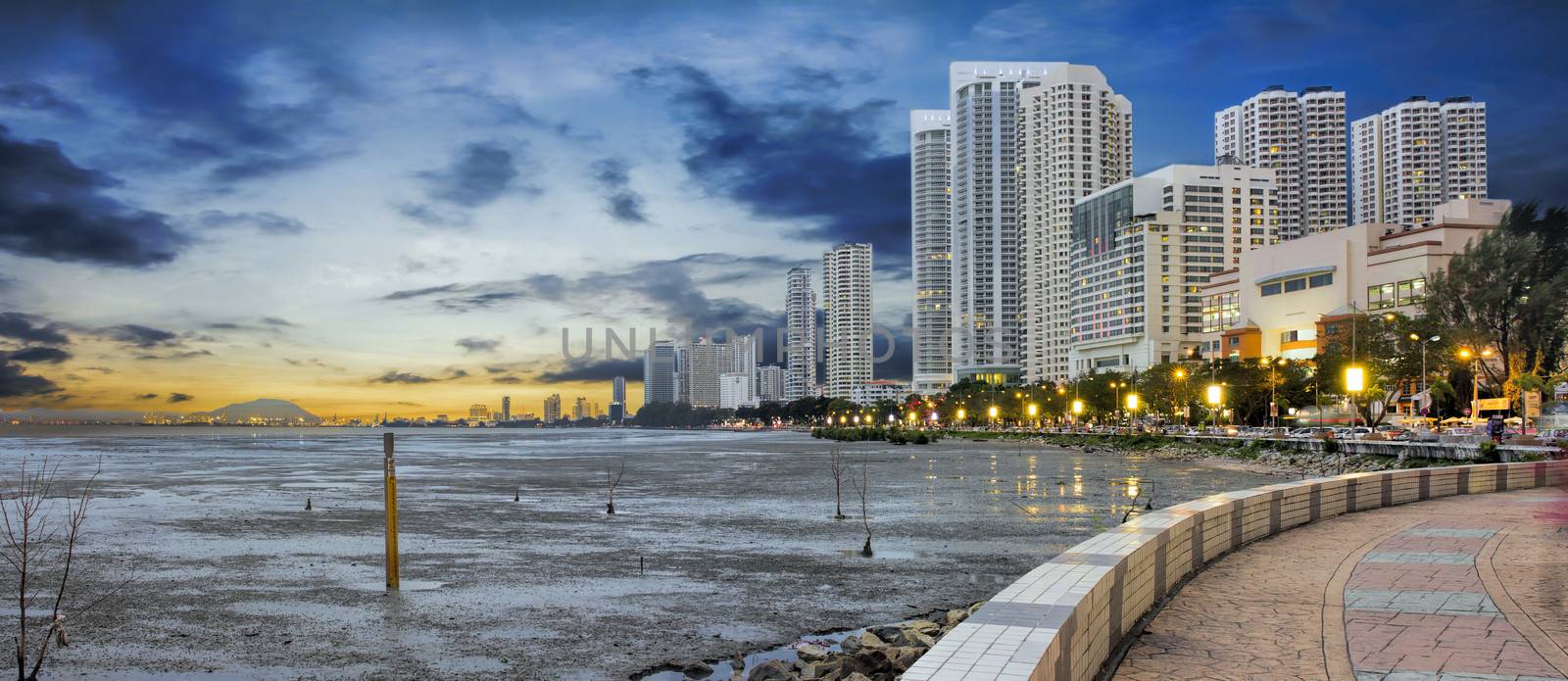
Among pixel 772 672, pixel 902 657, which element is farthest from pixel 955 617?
pixel 772 672

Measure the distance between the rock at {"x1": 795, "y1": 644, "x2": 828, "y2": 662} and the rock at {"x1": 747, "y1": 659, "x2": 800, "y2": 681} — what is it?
55cm

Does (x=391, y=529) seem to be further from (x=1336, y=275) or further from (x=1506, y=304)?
(x=1336, y=275)

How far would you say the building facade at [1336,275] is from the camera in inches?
5074

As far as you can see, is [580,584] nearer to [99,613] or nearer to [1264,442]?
[99,613]

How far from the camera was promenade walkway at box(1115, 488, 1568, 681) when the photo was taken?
8664mm

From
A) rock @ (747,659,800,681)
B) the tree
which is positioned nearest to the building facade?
the tree

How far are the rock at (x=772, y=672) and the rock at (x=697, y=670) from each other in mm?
701

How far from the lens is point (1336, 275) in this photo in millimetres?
139000

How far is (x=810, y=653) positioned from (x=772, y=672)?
3.32 ft

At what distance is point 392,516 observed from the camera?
55.8 feet

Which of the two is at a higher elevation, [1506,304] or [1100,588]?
[1506,304]

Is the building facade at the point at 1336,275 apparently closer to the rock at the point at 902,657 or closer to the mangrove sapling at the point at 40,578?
the rock at the point at 902,657

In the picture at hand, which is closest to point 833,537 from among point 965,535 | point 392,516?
point 965,535

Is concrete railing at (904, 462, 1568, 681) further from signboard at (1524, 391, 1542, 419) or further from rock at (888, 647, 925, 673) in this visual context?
signboard at (1524, 391, 1542, 419)
